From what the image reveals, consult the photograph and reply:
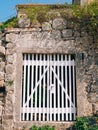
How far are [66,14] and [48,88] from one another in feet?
7.08

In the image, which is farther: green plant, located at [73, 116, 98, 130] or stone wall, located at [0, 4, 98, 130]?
stone wall, located at [0, 4, 98, 130]

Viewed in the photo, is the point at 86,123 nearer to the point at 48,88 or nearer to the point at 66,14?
the point at 48,88

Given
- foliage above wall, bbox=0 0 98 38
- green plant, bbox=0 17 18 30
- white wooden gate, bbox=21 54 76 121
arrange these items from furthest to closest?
green plant, bbox=0 17 18 30 < foliage above wall, bbox=0 0 98 38 < white wooden gate, bbox=21 54 76 121

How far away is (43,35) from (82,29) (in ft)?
3.61

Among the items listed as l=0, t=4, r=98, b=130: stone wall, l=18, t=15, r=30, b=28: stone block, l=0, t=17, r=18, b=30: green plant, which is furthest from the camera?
l=0, t=17, r=18, b=30: green plant

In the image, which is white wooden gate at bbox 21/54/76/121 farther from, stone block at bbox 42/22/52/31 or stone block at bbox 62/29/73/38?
stone block at bbox 42/22/52/31

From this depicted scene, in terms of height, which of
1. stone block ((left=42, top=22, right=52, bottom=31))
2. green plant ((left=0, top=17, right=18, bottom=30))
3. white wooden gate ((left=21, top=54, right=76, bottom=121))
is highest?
green plant ((left=0, top=17, right=18, bottom=30))

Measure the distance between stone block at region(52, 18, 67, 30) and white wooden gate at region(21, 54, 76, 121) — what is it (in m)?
0.79

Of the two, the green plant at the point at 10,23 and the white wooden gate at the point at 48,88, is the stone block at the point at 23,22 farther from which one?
the white wooden gate at the point at 48,88

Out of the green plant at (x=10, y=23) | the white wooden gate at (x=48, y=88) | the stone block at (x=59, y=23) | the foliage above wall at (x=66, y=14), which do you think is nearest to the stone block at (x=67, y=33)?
the stone block at (x=59, y=23)

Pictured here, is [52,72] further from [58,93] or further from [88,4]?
[88,4]

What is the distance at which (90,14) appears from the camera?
370 inches

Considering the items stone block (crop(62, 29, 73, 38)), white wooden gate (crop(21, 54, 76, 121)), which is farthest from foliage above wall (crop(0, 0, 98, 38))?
white wooden gate (crop(21, 54, 76, 121))

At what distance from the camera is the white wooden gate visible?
916cm
